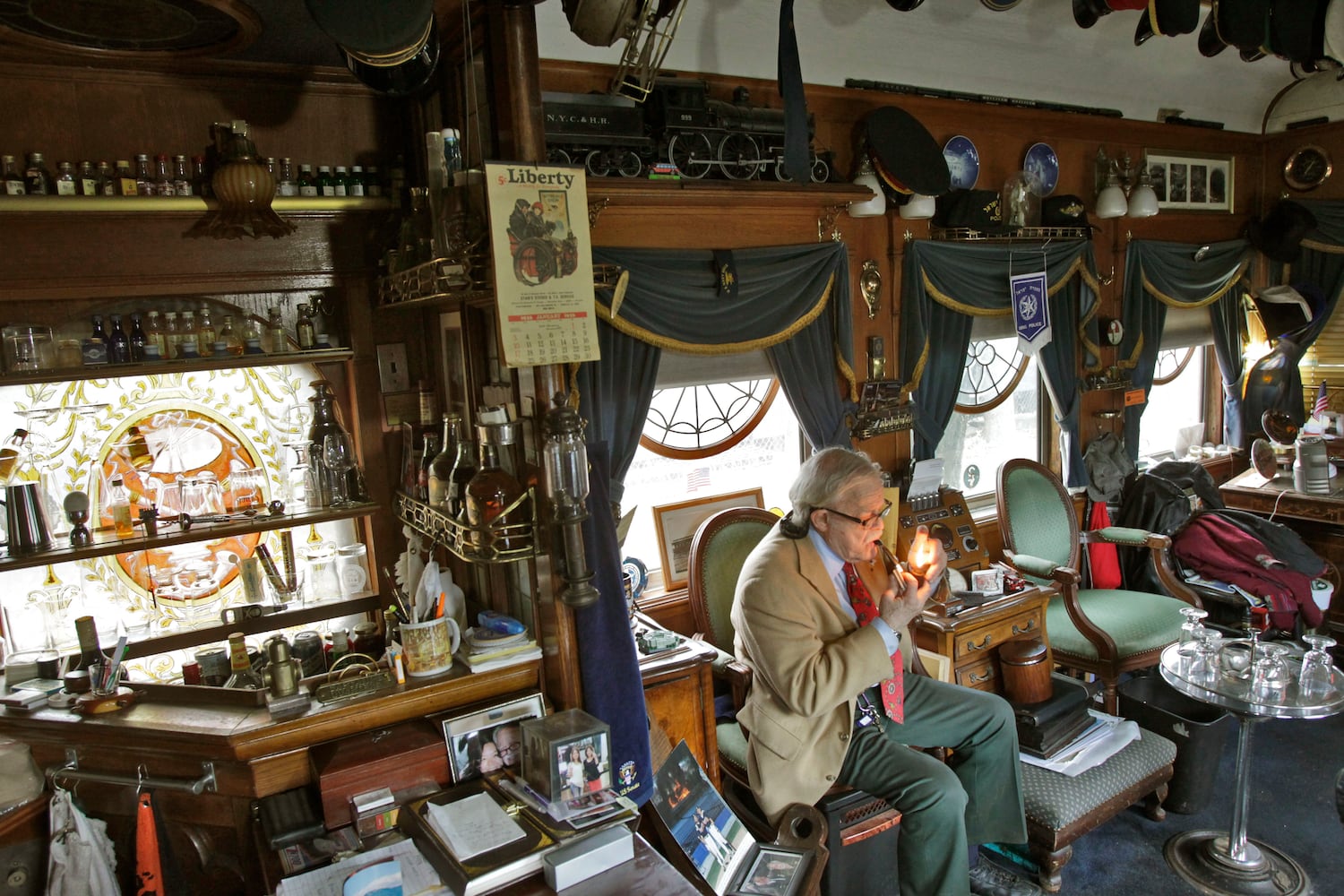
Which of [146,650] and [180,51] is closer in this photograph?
[180,51]

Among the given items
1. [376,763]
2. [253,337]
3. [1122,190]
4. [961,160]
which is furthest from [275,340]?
[1122,190]

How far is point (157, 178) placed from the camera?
2584mm

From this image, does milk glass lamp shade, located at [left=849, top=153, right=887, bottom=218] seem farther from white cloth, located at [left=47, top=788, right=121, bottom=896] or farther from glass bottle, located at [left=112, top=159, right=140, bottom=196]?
white cloth, located at [left=47, top=788, right=121, bottom=896]

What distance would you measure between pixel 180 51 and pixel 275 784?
2110mm

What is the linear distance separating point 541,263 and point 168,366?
1216 mm

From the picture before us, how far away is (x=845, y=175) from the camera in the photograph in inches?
170

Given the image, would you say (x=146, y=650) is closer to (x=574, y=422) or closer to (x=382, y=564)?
(x=382, y=564)

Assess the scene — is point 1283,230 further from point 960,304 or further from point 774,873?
point 774,873

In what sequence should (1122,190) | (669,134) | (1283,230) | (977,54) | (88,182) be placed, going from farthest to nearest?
(1283,230) → (1122,190) → (977,54) → (669,134) → (88,182)

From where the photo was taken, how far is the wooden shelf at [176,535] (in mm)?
2441

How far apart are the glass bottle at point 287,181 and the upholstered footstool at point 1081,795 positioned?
332 cm

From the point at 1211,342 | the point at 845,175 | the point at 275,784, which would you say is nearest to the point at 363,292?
the point at 275,784

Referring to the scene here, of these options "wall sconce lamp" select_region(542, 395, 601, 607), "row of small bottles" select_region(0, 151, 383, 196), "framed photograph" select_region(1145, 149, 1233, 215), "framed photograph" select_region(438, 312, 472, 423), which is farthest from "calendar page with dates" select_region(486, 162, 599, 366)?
"framed photograph" select_region(1145, 149, 1233, 215)

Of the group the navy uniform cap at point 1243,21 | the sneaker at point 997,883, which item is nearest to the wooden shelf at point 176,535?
the sneaker at point 997,883
